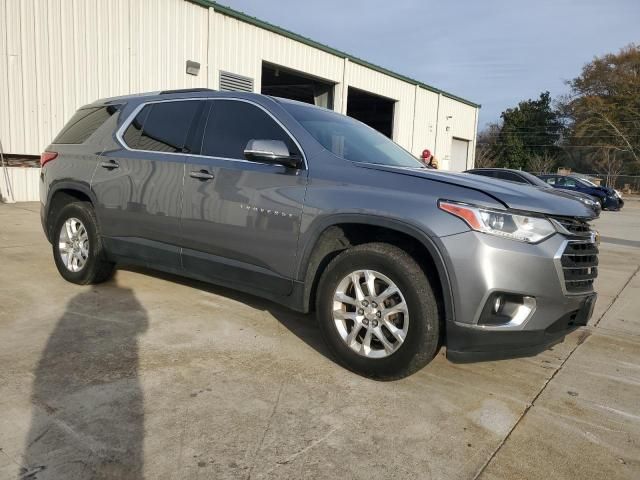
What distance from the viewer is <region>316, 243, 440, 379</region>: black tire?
2967 mm

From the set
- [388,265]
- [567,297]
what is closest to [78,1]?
[388,265]

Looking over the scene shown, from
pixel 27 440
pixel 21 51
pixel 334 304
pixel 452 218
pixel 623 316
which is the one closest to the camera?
pixel 27 440

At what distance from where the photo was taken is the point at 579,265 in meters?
3.05

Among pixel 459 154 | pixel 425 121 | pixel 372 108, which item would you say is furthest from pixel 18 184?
pixel 459 154

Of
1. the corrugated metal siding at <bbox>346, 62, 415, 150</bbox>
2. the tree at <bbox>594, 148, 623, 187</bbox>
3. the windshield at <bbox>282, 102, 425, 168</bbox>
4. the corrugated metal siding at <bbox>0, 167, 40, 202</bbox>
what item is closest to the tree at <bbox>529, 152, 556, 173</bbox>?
the tree at <bbox>594, 148, 623, 187</bbox>

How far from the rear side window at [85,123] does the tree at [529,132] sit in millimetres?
59660

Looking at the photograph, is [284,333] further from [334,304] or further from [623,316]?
[623,316]

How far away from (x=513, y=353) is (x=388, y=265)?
0.88 metres

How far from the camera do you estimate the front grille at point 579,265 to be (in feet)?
9.67

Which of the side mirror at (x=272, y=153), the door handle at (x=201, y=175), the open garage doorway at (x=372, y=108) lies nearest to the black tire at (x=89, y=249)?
the door handle at (x=201, y=175)

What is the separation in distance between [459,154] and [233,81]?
18666 millimetres

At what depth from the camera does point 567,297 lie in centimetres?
294

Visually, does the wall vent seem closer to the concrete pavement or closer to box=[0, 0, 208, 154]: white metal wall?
box=[0, 0, 208, 154]: white metal wall

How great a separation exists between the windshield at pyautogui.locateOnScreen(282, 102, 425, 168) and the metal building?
9546 mm
